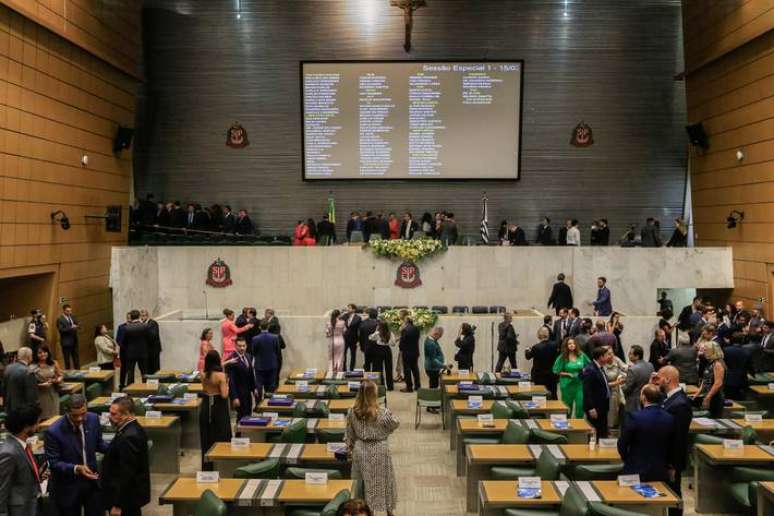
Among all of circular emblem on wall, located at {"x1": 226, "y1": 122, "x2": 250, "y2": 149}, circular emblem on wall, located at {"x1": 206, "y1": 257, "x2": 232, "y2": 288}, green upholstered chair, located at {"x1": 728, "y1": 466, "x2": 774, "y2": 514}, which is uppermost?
circular emblem on wall, located at {"x1": 226, "y1": 122, "x2": 250, "y2": 149}

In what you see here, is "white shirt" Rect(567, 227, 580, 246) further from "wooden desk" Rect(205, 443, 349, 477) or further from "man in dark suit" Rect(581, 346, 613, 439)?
"wooden desk" Rect(205, 443, 349, 477)

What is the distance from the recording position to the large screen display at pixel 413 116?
20828 millimetres

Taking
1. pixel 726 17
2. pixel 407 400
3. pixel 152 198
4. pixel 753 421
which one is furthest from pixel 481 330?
pixel 152 198

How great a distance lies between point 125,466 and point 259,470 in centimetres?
124

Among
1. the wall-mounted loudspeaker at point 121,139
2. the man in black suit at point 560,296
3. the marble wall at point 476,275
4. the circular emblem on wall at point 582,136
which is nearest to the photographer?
the man in black suit at point 560,296

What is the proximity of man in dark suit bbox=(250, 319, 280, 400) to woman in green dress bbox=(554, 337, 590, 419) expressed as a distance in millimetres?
4160

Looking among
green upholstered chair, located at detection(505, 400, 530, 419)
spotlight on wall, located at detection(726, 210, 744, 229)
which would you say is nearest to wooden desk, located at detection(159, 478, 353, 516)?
green upholstered chair, located at detection(505, 400, 530, 419)

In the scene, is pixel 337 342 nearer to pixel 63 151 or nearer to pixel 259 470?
pixel 63 151

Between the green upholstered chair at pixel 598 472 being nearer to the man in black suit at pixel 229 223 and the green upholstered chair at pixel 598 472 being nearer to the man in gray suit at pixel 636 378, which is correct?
the man in gray suit at pixel 636 378

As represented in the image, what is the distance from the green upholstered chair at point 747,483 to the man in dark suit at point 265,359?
6413 mm

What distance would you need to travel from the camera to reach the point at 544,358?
1086 cm

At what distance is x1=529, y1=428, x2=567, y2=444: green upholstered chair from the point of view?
728 cm

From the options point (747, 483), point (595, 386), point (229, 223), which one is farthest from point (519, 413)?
point (229, 223)

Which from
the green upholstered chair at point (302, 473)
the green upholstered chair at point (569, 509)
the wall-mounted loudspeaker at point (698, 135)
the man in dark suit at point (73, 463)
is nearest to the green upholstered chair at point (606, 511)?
the green upholstered chair at point (569, 509)
